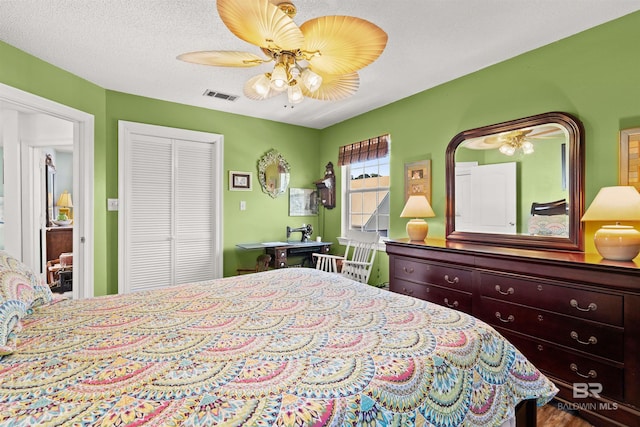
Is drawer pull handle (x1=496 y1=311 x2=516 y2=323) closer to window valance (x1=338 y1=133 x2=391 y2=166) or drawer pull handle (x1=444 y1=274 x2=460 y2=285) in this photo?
drawer pull handle (x1=444 y1=274 x2=460 y2=285)

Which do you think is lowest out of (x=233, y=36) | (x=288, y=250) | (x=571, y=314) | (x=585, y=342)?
(x=585, y=342)

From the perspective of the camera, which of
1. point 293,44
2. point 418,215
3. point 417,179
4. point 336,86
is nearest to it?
point 293,44

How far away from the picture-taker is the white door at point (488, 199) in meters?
2.58

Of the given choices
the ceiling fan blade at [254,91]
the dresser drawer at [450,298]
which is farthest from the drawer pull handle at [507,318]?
the ceiling fan blade at [254,91]

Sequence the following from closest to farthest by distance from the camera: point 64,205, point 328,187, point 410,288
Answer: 1. point 410,288
2. point 328,187
3. point 64,205

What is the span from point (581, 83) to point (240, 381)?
9.32 ft

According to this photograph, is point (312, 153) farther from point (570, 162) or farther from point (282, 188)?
point (570, 162)

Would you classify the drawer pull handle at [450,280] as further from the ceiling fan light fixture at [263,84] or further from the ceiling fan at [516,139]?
the ceiling fan light fixture at [263,84]

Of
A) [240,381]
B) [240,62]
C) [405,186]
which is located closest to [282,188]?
Answer: [405,186]

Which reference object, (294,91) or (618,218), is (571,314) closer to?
(618,218)

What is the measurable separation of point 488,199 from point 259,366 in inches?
98.9

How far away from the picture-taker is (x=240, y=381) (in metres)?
0.85

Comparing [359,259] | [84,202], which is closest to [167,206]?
[84,202]

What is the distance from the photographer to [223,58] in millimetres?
1816
